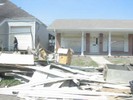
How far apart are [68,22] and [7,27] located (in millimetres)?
7160

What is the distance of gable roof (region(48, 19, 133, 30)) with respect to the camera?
114 feet

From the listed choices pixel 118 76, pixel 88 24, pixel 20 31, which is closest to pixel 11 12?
pixel 20 31

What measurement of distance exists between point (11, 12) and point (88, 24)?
10.4 metres

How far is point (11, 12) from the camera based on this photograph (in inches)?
1603

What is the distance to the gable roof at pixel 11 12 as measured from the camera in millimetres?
38781

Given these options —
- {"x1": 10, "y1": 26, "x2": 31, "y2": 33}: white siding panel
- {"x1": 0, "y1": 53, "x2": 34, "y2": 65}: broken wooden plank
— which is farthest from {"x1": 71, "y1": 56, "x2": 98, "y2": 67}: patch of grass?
Answer: {"x1": 10, "y1": 26, "x2": 31, "y2": 33}: white siding panel

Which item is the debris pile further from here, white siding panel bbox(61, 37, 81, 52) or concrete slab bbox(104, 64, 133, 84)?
white siding panel bbox(61, 37, 81, 52)

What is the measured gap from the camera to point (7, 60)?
13.2 metres

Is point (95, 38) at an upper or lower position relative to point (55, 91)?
upper

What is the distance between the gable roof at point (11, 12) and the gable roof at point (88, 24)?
4.24 metres

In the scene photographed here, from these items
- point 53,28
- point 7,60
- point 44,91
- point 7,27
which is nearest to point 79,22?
point 53,28

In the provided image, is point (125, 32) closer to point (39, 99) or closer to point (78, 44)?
point (78, 44)

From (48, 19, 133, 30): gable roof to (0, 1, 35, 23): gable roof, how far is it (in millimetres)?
4236

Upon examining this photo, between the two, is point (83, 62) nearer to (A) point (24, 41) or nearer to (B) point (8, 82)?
(B) point (8, 82)
